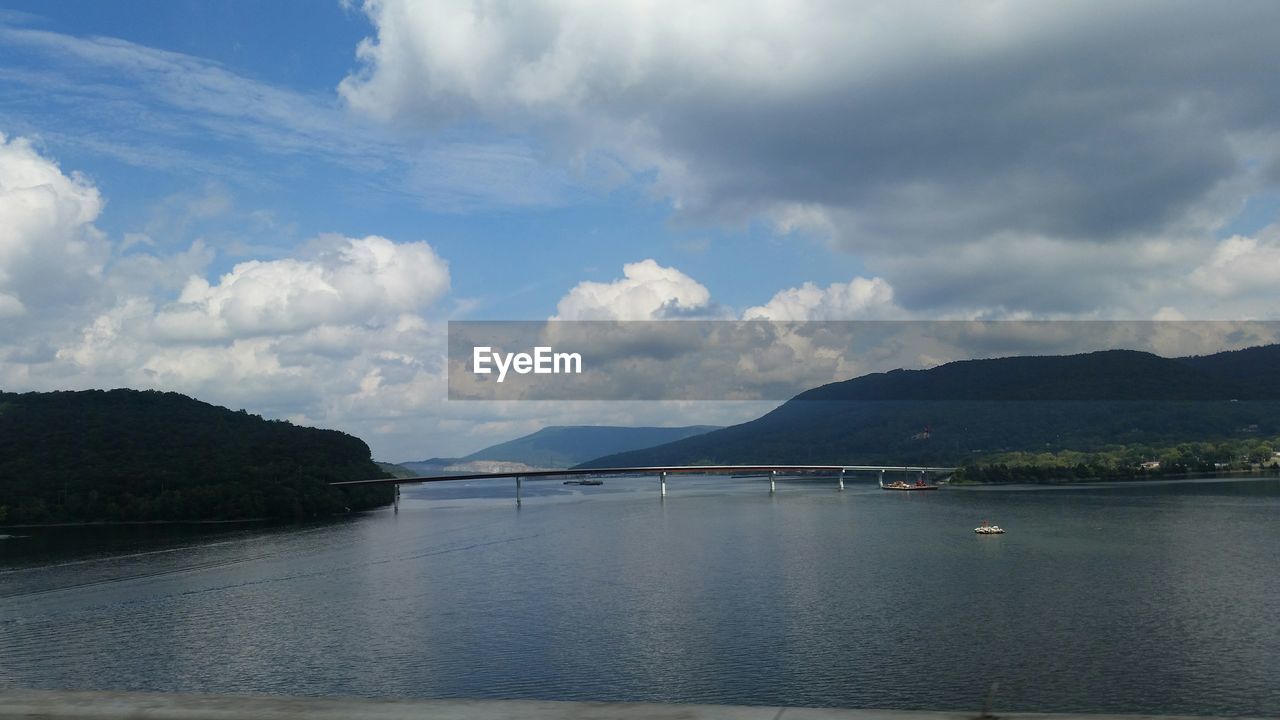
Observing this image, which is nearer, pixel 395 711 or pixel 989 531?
pixel 395 711

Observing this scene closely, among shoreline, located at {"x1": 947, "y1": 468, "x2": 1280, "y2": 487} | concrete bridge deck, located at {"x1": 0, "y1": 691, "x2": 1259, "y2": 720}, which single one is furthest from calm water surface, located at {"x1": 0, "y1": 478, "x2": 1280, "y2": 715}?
shoreline, located at {"x1": 947, "y1": 468, "x2": 1280, "y2": 487}

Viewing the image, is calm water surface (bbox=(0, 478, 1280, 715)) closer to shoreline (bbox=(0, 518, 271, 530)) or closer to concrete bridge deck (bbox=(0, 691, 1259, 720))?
concrete bridge deck (bbox=(0, 691, 1259, 720))

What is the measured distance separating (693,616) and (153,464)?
116738 mm

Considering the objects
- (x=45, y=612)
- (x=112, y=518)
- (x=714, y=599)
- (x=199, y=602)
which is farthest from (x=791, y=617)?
(x=112, y=518)

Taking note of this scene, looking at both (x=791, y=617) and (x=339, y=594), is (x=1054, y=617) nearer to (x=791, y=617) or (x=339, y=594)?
(x=791, y=617)

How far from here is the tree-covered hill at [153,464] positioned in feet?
410

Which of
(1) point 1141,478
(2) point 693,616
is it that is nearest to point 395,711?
(2) point 693,616

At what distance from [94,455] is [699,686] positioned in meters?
133

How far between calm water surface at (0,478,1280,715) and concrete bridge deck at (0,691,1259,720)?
18711mm

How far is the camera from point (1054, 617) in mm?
45344

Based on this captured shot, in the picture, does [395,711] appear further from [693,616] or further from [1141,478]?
[1141,478]

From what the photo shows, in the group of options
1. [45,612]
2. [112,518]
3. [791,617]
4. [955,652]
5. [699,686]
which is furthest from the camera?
[112,518]

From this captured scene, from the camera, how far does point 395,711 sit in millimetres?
13500

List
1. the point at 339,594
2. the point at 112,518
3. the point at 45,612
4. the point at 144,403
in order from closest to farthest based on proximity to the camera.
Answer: the point at 45,612
the point at 339,594
the point at 112,518
the point at 144,403
